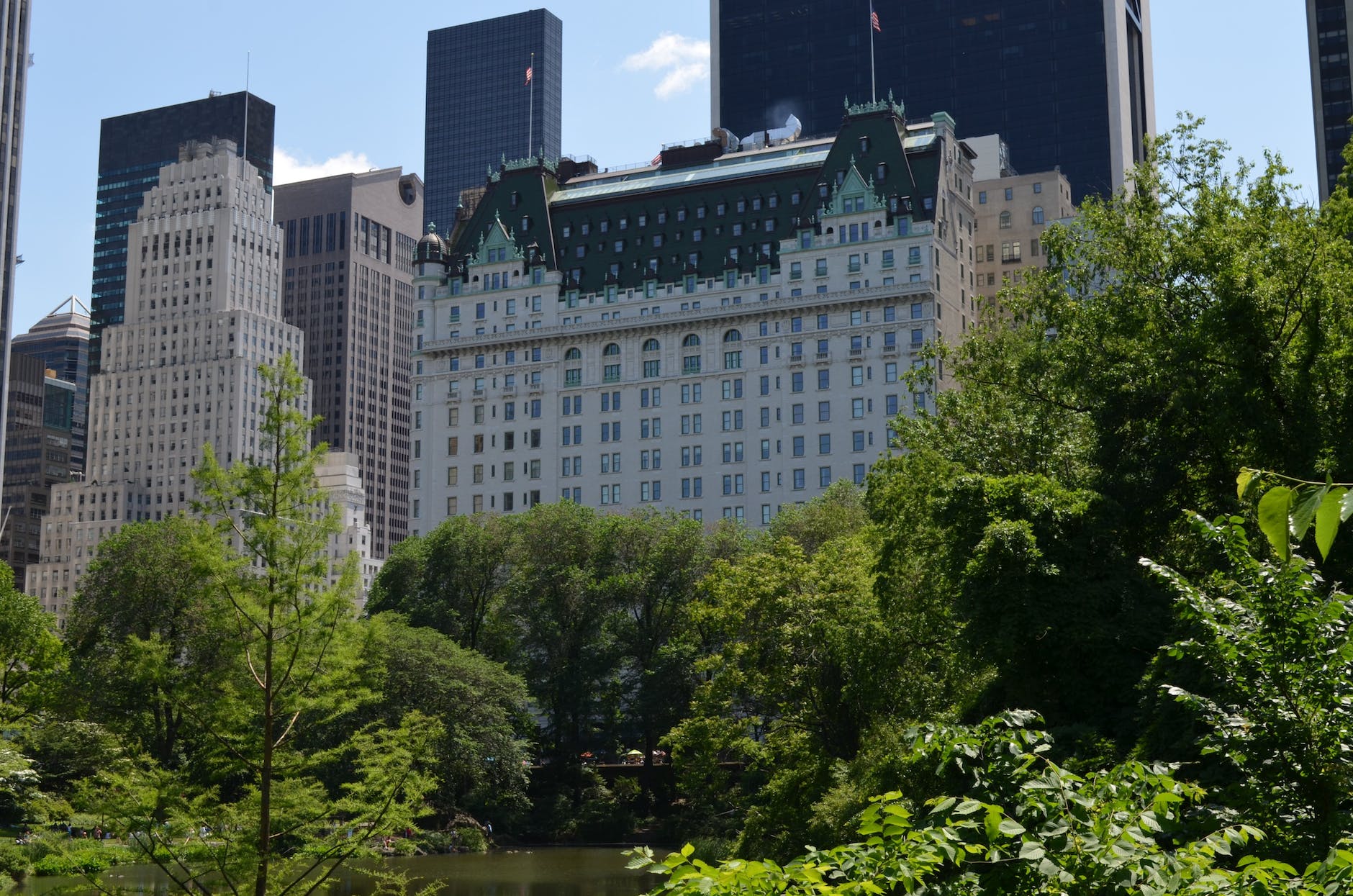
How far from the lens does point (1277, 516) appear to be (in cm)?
768

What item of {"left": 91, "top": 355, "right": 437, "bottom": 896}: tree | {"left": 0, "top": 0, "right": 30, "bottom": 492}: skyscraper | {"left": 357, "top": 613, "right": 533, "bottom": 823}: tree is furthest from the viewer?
{"left": 0, "top": 0, "right": 30, "bottom": 492}: skyscraper

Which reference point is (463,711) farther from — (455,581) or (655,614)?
A: (455,581)

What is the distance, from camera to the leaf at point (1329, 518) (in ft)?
24.5

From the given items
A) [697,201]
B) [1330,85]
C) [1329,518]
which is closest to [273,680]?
[1329,518]

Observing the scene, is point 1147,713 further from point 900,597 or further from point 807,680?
point 807,680

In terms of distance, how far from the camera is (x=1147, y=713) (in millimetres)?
33219

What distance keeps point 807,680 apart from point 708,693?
6.93 meters

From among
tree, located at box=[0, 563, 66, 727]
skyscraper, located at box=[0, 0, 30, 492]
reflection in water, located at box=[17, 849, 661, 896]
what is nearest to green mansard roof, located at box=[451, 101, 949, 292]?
skyscraper, located at box=[0, 0, 30, 492]

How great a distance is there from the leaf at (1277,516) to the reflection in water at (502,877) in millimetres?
62241

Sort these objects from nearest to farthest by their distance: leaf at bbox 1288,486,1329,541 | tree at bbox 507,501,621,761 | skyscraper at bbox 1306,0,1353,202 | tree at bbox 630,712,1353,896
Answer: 1. leaf at bbox 1288,486,1329,541
2. tree at bbox 630,712,1353,896
3. tree at bbox 507,501,621,761
4. skyscraper at bbox 1306,0,1353,202

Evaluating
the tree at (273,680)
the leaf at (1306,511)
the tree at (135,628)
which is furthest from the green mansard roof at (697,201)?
the leaf at (1306,511)

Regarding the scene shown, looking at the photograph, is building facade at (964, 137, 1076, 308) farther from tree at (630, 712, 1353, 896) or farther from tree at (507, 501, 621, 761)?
tree at (630, 712, 1353, 896)

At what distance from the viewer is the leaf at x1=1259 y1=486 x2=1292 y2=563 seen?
762cm

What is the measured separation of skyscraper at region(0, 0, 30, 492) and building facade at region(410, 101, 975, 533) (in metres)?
51.8
